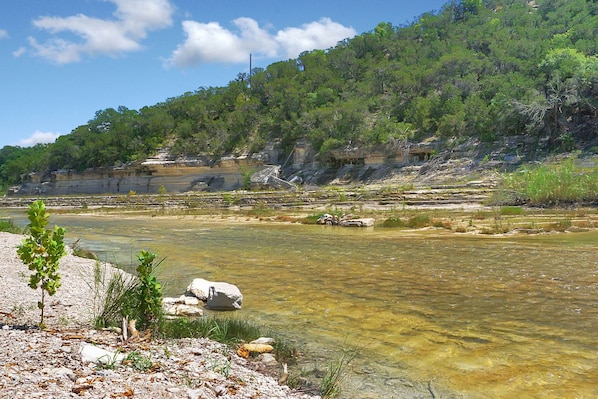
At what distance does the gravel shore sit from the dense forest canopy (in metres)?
36.2

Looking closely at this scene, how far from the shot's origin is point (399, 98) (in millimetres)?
51406

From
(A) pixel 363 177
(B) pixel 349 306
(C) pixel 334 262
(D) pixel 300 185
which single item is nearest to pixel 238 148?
(D) pixel 300 185

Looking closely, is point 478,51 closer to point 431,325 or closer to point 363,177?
point 363,177

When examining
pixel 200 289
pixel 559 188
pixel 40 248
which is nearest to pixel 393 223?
pixel 559 188

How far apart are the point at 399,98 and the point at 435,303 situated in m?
47.1

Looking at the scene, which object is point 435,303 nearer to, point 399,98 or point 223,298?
point 223,298

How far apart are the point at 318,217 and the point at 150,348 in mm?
18206

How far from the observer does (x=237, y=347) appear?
16.9 ft

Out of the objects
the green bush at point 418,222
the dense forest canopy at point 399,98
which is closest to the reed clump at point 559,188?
the green bush at point 418,222

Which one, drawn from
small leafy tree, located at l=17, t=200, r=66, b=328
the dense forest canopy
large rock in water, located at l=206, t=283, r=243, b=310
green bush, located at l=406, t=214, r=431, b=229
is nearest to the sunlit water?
large rock in water, located at l=206, t=283, r=243, b=310

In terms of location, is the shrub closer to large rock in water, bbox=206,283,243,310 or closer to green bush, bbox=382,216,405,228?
large rock in water, bbox=206,283,243,310

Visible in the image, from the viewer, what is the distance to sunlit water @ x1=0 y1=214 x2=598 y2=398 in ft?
15.1

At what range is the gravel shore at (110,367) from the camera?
340 cm

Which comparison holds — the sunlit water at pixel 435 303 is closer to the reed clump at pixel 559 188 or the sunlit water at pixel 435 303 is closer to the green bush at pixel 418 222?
the green bush at pixel 418 222
